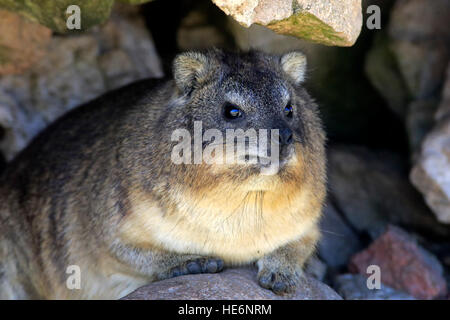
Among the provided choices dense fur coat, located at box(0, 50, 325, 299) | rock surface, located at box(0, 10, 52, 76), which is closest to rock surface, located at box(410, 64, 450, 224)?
dense fur coat, located at box(0, 50, 325, 299)

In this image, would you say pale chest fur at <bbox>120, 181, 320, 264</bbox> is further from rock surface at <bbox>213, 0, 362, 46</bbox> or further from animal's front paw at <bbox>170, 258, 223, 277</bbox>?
rock surface at <bbox>213, 0, 362, 46</bbox>

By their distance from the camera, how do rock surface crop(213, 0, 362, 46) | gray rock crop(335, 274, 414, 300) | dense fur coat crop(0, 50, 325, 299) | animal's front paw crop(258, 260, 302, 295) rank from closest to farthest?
1. rock surface crop(213, 0, 362, 46)
2. dense fur coat crop(0, 50, 325, 299)
3. animal's front paw crop(258, 260, 302, 295)
4. gray rock crop(335, 274, 414, 300)

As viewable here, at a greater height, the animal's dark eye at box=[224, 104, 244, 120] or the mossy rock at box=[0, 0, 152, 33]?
the mossy rock at box=[0, 0, 152, 33]

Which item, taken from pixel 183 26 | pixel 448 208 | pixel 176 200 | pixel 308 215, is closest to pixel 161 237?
pixel 176 200

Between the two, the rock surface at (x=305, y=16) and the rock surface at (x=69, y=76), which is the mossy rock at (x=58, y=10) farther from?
the rock surface at (x=305, y=16)

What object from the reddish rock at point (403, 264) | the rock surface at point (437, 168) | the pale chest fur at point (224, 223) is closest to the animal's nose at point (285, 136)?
the pale chest fur at point (224, 223)

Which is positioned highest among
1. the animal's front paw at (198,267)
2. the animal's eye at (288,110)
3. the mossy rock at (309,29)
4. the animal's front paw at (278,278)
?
the mossy rock at (309,29)
